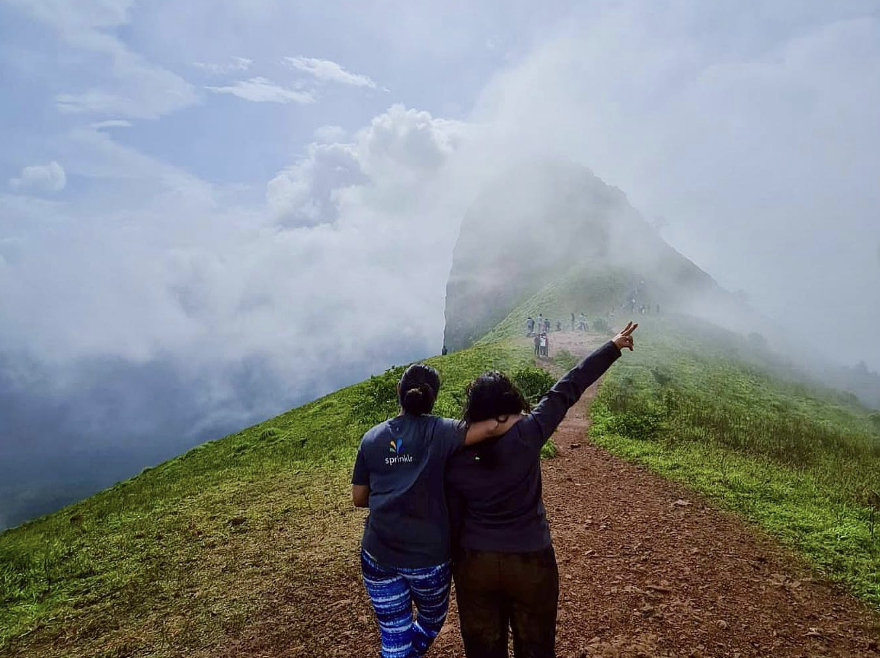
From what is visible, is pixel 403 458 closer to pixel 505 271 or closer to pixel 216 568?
pixel 216 568

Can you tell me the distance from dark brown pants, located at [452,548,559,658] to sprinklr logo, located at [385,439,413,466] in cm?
70

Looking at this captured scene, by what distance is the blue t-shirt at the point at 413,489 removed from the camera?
335cm

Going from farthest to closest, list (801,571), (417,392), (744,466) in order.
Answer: (744,466) < (801,571) < (417,392)

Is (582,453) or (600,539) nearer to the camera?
(600,539)

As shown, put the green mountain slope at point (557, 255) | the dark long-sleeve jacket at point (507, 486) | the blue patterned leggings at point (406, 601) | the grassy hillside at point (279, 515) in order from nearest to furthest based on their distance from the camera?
the dark long-sleeve jacket at point (507, 486) < the blue patterned leggings at point (406, 601) < the grassy hillside at point (279, 515) < the green mountain slope at point (557, 255)

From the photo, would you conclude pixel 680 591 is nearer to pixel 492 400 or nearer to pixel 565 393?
pixel 565 393

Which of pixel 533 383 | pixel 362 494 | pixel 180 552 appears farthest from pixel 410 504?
pixel 533 383

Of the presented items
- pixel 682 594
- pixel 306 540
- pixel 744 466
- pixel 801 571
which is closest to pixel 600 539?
pixel 682 594

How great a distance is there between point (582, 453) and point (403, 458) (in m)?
10.6

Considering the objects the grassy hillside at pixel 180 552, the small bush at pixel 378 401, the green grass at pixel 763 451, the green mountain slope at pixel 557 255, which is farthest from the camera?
the green mountain slope at pixel 557 255

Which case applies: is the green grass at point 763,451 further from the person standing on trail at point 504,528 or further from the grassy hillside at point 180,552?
the grassy hillside at point 180,552

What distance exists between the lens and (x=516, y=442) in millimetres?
3197

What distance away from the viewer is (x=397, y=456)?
3.41m

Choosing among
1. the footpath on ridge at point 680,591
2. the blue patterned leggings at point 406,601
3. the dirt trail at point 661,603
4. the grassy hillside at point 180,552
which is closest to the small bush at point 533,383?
the grassy hillside at point 180,552
